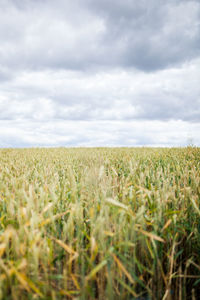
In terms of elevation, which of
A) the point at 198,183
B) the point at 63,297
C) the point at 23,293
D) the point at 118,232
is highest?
the point at 198,183

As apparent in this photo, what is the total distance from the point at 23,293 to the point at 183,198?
5.61ft

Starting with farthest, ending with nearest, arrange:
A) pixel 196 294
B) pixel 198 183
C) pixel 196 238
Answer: pixel 198 183 < pixel 196 238 < pixel 196 294

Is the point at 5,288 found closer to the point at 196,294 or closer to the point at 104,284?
the point at 104,284

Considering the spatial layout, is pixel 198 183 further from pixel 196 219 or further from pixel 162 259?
pixel 162 259

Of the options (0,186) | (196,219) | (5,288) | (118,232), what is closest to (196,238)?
(196,219)

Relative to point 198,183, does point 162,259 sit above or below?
below

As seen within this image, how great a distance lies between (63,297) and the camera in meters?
1.38

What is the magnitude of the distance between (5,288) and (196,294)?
4.62 feet

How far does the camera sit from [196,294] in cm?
167

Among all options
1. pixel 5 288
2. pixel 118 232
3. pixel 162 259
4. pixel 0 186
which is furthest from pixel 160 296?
pixel 0 186

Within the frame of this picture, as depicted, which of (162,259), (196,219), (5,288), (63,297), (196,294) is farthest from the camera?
(196,219)

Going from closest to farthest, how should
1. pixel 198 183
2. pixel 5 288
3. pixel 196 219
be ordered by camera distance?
1. pixel 5 288
2. pixel 196 219
3. pixel 198 183

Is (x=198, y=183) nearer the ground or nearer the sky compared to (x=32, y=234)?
nearer the sky

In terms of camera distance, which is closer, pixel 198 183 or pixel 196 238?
pixel 196 238
